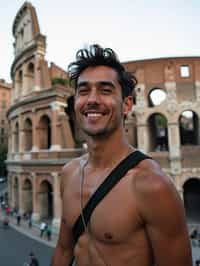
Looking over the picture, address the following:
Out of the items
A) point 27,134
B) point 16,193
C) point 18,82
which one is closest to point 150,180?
point 27,134

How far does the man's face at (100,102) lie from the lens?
1.75 meters

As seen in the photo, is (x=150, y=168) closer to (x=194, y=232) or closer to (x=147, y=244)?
(x=147, y=244)

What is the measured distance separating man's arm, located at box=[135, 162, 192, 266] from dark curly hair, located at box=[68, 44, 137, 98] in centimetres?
82

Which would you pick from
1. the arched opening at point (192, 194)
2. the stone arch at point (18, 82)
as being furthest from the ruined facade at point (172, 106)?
the stone arch at point (18, 82)

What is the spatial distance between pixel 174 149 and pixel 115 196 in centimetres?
1396

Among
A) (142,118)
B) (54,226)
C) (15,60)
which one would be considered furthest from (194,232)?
(15,60)

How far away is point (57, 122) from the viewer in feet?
52.5

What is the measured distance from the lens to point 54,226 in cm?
1531

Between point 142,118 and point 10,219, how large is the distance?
13388mm

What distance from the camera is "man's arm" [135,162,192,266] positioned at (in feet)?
4.78

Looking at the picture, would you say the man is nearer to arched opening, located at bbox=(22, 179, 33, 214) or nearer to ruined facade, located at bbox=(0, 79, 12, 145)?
arched opening, located at bbox=(22, 179, 33, 214)

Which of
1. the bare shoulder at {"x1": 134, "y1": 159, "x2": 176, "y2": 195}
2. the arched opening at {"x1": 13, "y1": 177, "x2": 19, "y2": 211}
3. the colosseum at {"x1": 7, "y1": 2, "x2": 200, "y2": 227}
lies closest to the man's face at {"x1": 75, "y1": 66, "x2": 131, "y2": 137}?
the bare shoulder at {"x1": 134, "y1": 159, "x2": 176, "y2": 195}

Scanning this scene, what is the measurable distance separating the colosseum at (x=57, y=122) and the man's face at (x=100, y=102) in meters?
11.1

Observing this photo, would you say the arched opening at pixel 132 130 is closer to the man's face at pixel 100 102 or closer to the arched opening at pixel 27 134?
the arched opening at pixel 27 134
